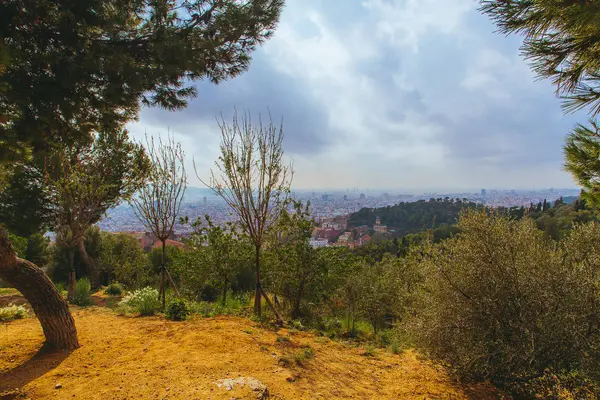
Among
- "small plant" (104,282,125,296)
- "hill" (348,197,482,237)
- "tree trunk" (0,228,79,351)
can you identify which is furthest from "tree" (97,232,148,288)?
"hill" (348,197,482,237)

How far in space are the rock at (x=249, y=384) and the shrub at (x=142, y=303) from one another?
12.9 feet

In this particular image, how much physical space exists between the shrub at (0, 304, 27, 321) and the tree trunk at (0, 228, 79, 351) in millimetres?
2505

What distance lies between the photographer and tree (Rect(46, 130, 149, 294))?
7504 millimetres

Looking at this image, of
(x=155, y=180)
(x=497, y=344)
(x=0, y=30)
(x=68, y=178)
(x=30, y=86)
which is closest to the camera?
(x=0, y=30)

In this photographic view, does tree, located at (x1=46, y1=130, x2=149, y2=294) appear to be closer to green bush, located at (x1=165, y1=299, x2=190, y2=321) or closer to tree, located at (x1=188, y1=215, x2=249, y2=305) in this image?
tree, located at (x1=188, y1=215, x2=249, y2=305)

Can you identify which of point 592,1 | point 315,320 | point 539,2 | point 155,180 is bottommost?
point 315,320

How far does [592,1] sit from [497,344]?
12.4 ft

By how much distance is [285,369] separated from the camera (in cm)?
370

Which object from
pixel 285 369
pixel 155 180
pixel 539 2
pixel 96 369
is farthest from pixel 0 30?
pixel 539 2

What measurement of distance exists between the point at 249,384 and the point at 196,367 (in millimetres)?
768

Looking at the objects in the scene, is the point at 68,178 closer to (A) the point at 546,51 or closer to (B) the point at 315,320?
(B) the point at 315,320

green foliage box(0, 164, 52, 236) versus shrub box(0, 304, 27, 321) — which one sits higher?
green foliage box(0, 164, 52, 236)

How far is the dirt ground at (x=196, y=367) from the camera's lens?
115 inches

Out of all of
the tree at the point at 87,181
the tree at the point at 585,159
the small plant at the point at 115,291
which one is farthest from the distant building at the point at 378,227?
the tree at the point at 585,159
